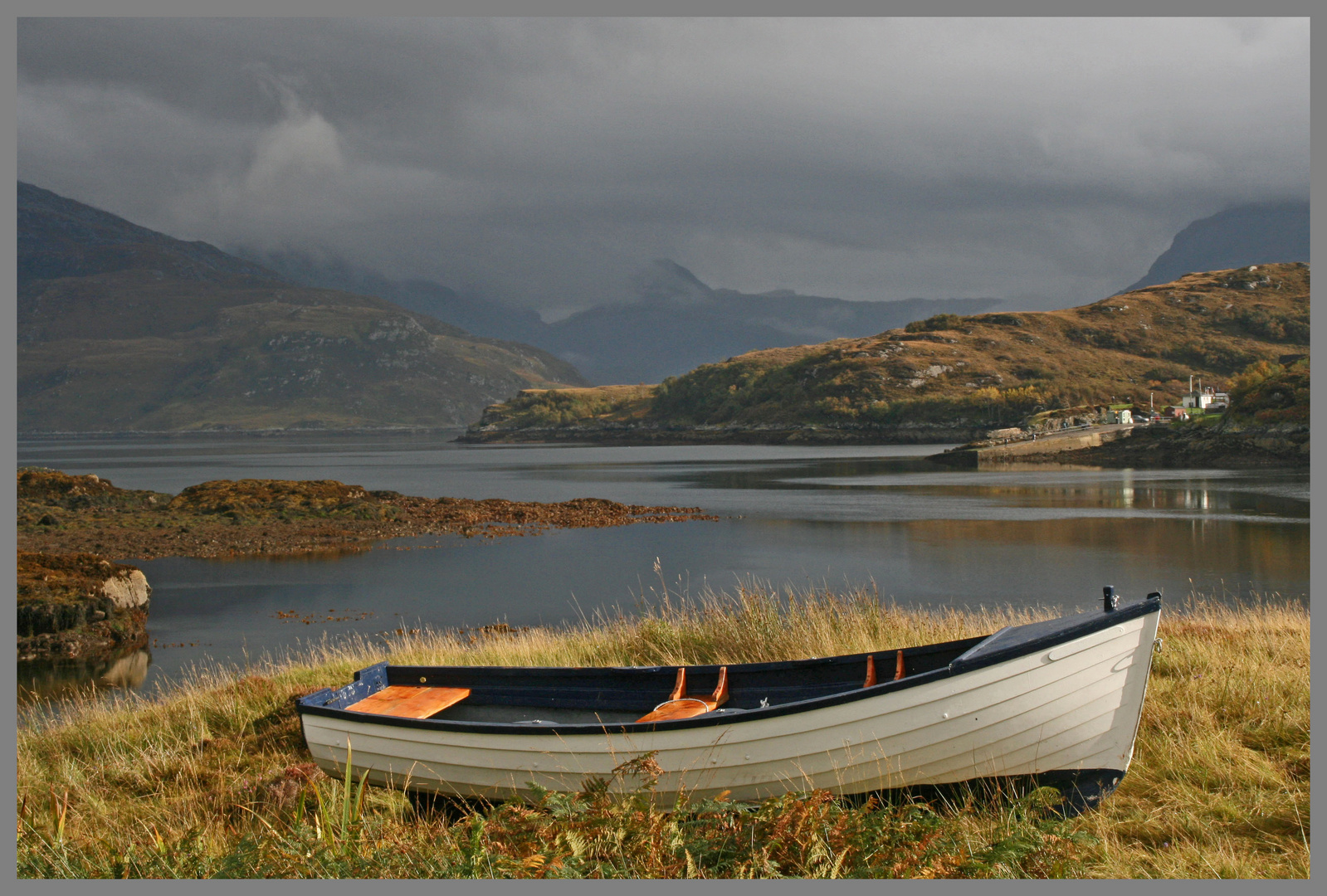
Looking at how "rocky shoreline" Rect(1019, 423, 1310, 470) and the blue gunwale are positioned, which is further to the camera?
"rocky shoreline" Rect(1019, 423, 1310, 470)

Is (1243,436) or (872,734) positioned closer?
(872,734)

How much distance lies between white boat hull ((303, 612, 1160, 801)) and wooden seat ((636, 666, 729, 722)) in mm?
681

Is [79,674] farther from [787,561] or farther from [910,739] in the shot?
[787,561]

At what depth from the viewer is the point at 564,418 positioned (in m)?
190

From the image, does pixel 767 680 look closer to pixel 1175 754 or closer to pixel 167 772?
pixel 1175 754

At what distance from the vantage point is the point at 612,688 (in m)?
8.02

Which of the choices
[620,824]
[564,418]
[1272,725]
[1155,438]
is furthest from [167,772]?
[564,418]

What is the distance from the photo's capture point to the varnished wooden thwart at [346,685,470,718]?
7.86m

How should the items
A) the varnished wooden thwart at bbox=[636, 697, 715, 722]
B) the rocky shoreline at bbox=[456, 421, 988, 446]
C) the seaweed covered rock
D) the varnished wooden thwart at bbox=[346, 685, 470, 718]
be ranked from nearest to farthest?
the varnished wooden thwart at bbox=[636, 697, 715, 722] → the varnished wooden thwart at bbox=[346, 685, 470, 718] → the seaweed covered rock → the rocky shoreline at bbox=[456, 421, 988, 446]

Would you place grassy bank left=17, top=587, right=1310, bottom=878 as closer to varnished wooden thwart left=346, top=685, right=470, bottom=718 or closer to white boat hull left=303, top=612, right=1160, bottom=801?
white boat hull left=303, top=612, right=1160, bottom=801

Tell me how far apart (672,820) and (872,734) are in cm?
143

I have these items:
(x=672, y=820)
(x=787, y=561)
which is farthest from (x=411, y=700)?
(x=787, y=561)

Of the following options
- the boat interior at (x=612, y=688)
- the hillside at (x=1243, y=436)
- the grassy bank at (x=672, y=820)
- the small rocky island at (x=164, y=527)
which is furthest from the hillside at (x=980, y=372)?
the boat interior at (x=612, y=688)

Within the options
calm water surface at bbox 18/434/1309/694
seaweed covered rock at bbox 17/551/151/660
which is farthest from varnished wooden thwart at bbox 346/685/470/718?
seaweed covered rock at bbox 17/551/151/660
